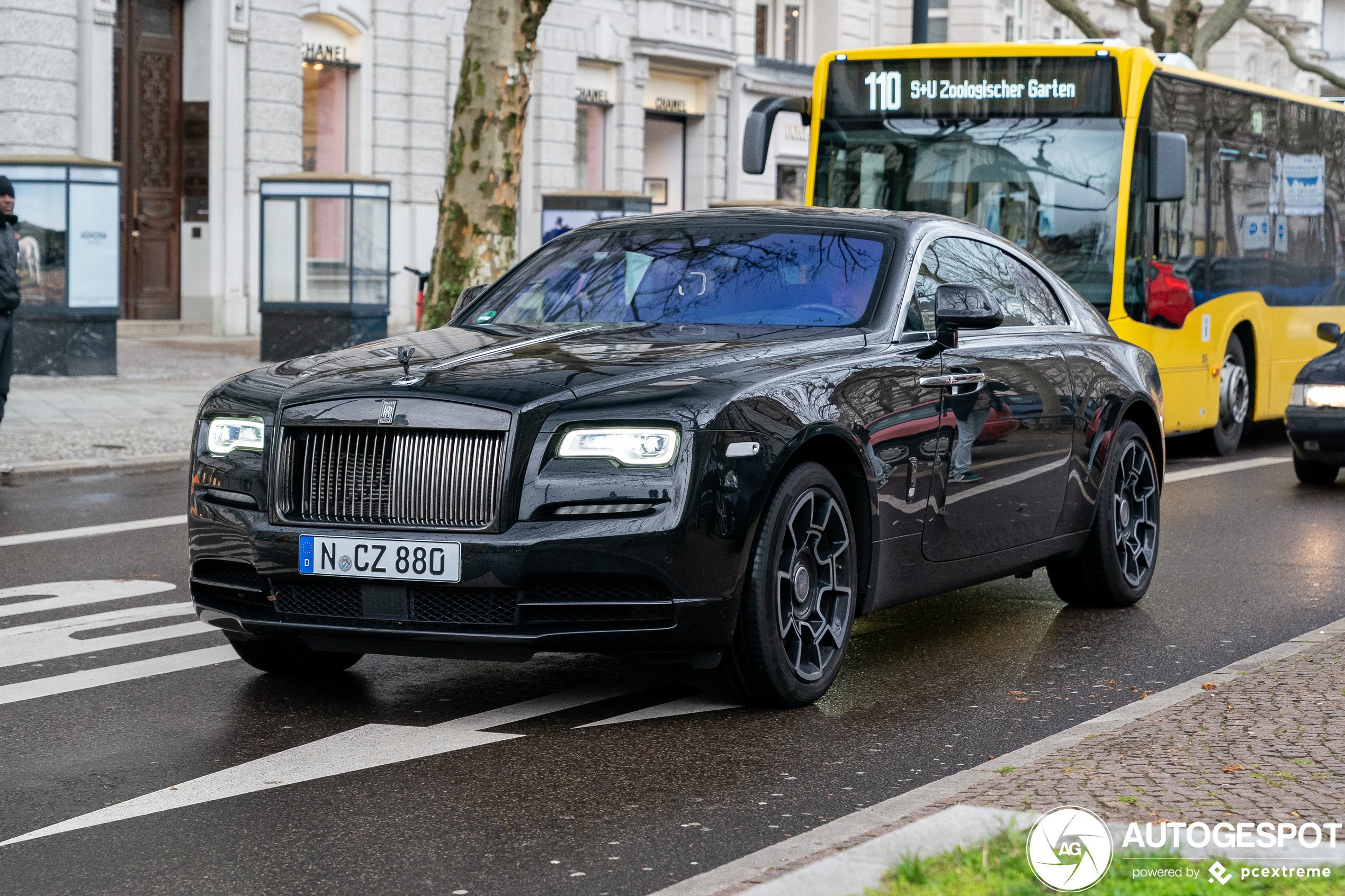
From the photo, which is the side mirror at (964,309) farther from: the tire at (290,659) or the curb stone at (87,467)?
the curb stone at (87,467)

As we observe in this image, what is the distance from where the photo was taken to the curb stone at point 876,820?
A: 4.07 meters

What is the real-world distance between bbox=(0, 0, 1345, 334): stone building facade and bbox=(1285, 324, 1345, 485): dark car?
43.2 feet

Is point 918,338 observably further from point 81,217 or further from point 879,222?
point 81,217

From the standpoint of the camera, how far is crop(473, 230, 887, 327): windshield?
6.66 metres

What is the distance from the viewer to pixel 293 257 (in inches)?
920

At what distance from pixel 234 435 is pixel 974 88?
8916 millimetres

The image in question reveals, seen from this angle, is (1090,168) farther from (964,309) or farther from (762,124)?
(964,309)

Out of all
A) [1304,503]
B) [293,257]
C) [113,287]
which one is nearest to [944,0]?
[293,257]

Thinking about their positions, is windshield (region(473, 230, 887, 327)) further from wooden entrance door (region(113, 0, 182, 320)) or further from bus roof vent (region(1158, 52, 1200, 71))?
wooden entrance door (region(113, 0, 182, 320))

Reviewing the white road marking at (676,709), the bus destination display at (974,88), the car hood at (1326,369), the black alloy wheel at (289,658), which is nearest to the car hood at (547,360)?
the black alloy wheel at (289,658)

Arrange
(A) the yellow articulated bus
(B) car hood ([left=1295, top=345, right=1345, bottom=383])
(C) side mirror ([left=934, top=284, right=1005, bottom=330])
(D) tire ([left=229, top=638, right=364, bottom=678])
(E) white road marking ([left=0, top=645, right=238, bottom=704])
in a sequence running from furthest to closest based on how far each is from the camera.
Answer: (A) the yellow articulated bus < (B) car hood ([left=1295, top=345, right=1345, bottom=383]) < (C) side mirror ([left=934, top=284, right=1005, bottom=330]) < (D) tire ([left=229, top=638, right=364, bottom=678]) < (E) white road marking ([left=0, top=645, right=238, bottom=704])

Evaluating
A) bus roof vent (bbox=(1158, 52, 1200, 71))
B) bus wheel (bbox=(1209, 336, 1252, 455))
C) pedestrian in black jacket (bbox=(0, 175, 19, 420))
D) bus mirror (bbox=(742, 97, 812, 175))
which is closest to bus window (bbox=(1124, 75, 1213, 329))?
bus roof vent (bbox=(1158, 52, 1200, 71))

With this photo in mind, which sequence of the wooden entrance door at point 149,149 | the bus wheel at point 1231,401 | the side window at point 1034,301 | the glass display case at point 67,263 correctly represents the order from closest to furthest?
the side window at point 1034,301
the bus wheel at point 1231,401
the glass display case at point 67,263
the wooden entrance door at point 149,149

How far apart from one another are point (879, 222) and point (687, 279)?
0.74 m
